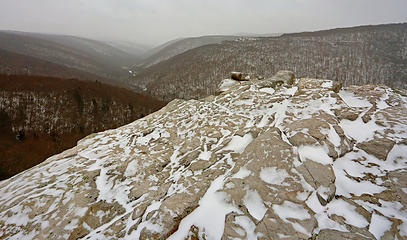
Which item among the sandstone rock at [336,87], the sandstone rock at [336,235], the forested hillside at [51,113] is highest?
the sandstone rock at [336,87]

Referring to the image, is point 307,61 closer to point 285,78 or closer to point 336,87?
point 285,78

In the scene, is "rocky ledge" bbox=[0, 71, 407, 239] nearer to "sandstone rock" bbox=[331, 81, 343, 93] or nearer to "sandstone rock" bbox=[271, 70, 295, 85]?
"sandstone rock" bbox=[331, 81, 343, 93]

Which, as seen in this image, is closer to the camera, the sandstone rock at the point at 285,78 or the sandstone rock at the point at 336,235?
the sandstone rock at the point at 336,235

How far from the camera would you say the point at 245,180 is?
19.2 ft

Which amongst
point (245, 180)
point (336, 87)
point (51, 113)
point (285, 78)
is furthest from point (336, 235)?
point (51, 113)

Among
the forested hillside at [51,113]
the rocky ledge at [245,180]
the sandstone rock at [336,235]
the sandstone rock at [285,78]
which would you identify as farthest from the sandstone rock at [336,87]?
the forested hillside at [51,113]

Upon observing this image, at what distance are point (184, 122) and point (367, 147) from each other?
1086 cm

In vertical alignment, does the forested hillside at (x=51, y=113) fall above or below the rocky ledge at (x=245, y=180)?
below

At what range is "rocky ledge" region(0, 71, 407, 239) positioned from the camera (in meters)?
4.75

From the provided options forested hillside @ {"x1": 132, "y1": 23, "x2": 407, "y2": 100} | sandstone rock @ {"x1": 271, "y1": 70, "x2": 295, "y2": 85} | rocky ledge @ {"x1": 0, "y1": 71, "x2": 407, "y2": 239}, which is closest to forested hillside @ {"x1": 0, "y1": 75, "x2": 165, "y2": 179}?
forested hillside @ {"x1": 132, "y1": 23, "x2": 407, "y2": 100}

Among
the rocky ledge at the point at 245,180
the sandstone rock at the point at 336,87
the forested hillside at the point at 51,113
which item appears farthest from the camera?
the forested hillside at the point at 51,113

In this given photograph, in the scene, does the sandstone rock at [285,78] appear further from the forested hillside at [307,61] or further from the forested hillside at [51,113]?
the forested hillside at [307,61]

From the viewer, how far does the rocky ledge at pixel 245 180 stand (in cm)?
475

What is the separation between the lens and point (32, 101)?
2916 inches
